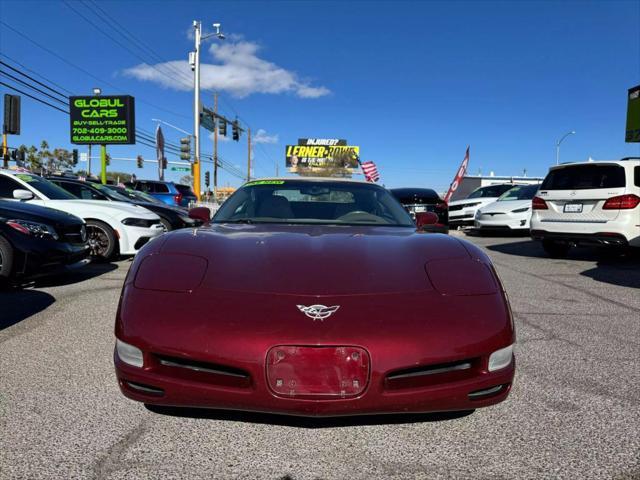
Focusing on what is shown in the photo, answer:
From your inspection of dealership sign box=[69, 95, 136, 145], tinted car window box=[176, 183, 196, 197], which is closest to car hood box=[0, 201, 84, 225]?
dealership sign box=[69, 95, 136, 145]

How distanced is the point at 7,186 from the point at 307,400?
7.30m

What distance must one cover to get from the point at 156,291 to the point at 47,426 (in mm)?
931

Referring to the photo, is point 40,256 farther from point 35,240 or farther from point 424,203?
point 424,203

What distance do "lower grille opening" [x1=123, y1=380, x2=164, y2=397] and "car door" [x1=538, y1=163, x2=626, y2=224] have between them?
25.3ft

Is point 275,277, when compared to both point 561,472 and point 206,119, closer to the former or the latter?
point 561,472

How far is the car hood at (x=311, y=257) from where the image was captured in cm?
215

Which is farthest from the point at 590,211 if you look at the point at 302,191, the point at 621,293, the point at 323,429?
the point at 323,429

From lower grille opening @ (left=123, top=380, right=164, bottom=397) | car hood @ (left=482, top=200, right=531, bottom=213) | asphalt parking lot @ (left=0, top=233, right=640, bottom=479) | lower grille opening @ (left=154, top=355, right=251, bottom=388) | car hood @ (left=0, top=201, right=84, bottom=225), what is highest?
car hood @ (left=482, top=200, right=531, bottom=213)

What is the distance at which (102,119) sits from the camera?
19.5m

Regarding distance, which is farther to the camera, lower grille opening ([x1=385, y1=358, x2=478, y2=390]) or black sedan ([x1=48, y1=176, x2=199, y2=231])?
black sedan ([x1=48, y1=176, x2=199, y2=231])

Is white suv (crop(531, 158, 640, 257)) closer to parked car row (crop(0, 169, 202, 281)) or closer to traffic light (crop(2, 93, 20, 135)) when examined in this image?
parked car row (crop(0, 169, 202, 281))

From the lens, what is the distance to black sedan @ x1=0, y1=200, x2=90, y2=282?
5.27 m

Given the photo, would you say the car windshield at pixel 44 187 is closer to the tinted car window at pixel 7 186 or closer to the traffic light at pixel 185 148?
the tinted car window at pixel 7 186

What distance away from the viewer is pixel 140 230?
7.85 m
